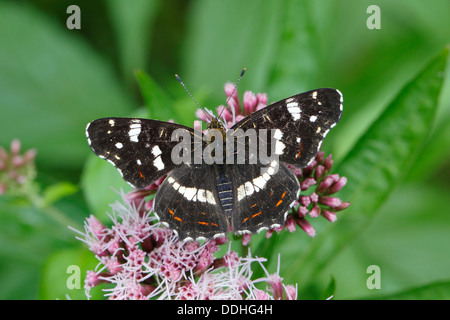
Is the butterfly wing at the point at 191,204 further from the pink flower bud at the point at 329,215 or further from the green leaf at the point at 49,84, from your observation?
the green leaf at the point at 49,84

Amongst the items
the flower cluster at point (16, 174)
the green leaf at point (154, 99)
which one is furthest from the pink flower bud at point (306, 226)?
the flower cluster at point (16, 174)

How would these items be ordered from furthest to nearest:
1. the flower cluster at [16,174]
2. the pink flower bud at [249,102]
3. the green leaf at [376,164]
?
1. the flower cluster at [16,174]
2. the pink flower bud at [249,102]
3. the green leaf at [376,164]

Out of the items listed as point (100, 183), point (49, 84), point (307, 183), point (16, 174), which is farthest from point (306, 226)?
point (49, 84)

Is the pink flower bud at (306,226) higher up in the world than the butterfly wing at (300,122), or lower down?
lower down

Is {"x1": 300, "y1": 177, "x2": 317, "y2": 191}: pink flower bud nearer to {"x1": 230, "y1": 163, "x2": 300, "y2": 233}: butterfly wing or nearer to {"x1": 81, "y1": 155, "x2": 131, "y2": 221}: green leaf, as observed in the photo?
{"x1": 230, "y1": 163, "x2": 300, "y2": 233}: butterfly wing
